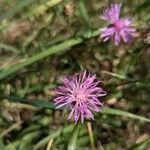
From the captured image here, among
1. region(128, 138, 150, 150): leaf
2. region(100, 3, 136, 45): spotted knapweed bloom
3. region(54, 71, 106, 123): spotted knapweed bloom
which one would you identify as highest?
region(100, 3, 136, 45): spotted knapweed bloom

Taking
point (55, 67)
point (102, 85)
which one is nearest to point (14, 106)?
point (55, 67)

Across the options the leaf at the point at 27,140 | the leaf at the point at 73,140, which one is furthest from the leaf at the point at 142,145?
the leaf at the point at 27,140

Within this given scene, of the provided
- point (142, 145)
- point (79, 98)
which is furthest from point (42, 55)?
point (142, 145)

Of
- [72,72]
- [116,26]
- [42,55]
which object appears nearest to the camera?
[42,55]

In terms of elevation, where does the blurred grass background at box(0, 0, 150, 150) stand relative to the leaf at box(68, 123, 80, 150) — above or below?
above

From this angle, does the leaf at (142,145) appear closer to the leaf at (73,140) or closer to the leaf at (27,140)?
the leaf at (73,140)

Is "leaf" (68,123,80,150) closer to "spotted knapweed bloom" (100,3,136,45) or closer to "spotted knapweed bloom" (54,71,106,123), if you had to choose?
"spotted knapweed bloom" (54,71,106,123)

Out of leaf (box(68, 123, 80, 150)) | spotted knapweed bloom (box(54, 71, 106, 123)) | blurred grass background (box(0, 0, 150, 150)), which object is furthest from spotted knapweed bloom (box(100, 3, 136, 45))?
leaf (box(68, 123, 80, 150))

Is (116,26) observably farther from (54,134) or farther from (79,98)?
(54,134)

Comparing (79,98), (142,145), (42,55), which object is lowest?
(142,145)
